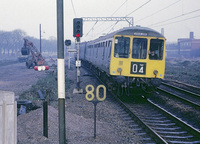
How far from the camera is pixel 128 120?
9.40 m

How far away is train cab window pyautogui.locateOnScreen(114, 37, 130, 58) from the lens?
12.0 meters

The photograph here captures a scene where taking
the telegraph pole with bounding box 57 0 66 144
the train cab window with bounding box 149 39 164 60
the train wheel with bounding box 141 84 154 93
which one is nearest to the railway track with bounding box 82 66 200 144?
the train wheel with bounding box 141 84 154 93

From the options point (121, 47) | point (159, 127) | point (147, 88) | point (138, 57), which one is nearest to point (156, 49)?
point (138, 57)

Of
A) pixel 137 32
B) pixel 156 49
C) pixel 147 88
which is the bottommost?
pixel 147 88

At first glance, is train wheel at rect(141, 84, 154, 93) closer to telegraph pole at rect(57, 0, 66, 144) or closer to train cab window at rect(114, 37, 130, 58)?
train cab window at rect(114, 37, 130, 58)

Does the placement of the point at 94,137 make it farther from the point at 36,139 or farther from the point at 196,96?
the point at 196,96

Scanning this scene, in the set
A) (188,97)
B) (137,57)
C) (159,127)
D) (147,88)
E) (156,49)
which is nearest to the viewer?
(159,127)

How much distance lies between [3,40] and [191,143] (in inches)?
3798

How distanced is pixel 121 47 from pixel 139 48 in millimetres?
791

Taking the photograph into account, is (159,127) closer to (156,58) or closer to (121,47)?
(156,58)

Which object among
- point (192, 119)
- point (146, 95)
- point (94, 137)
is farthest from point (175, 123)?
point (146, 95)

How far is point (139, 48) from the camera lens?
12039 millimetres

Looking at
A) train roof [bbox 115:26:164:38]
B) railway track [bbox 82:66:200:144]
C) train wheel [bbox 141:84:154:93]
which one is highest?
train roof [bbox 115:26:164:38]

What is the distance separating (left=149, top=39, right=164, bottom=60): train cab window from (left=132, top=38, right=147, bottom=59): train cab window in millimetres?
266
